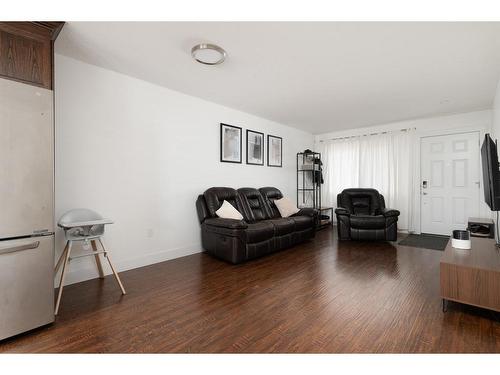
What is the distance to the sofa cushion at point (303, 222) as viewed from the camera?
13.6 ft

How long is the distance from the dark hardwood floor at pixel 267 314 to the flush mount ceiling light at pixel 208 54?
92.5 inches

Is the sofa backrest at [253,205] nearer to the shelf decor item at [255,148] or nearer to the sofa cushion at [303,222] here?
the sofa cushion at [303,222]

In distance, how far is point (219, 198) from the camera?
386 centimetres

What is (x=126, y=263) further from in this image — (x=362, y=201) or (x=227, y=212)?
(x=362, y=201)

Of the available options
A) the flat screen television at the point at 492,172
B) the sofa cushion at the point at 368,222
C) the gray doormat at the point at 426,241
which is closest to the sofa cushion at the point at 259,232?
the sofa cushion at the point at 368,222

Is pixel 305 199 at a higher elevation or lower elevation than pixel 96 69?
lower

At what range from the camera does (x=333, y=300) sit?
222 cm

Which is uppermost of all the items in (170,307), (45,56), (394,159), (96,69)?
(96,69)

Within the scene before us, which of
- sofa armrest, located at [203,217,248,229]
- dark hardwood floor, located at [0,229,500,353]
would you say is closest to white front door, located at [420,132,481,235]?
dark hardwood floor, located at [0,229,500,353]
